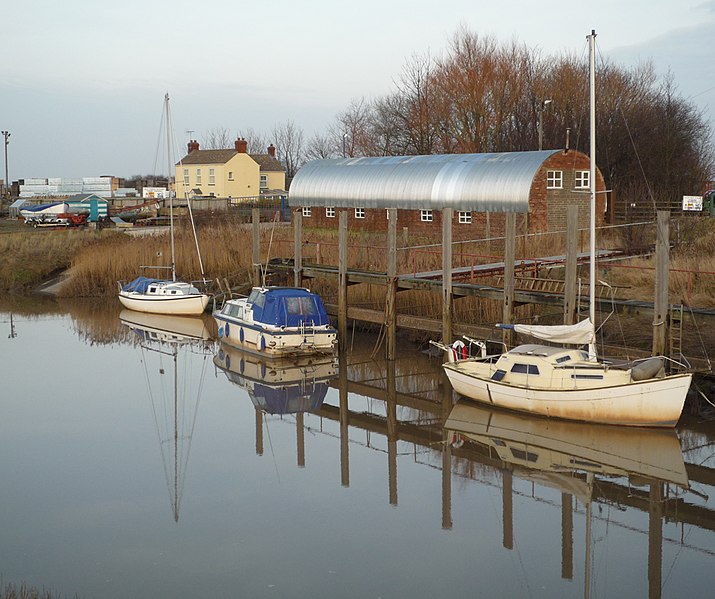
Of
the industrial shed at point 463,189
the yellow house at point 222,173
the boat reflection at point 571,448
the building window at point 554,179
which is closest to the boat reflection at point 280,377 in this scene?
the boat reflection at point 571,448

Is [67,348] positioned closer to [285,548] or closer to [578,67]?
[285,548]

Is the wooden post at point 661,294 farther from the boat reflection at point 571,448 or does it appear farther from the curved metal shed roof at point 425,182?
the curved metal shed roof at point 425,182

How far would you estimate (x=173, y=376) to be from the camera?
3006 cm

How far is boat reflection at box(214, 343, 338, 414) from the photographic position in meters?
26.2

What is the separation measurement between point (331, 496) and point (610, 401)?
7159 mm

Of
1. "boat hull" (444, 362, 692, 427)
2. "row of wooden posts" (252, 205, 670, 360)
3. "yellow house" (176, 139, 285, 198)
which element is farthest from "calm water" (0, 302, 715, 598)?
"yellow house" (176, 139, 285, 198)

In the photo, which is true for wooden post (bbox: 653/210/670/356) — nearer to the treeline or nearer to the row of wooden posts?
the row of wooden posts

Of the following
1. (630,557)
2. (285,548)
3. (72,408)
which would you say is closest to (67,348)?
(72,408)

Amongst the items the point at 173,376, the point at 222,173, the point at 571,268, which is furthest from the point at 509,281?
the point at 222,173

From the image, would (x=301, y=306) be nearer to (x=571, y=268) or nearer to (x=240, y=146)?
(x=571, y=268)

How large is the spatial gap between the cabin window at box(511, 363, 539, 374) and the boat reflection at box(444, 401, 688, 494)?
1.18 metres

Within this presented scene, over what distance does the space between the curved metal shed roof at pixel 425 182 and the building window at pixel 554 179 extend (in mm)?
943

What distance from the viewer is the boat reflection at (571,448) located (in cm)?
1923

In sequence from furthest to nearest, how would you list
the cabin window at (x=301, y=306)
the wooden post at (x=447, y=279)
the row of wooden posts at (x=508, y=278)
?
the cabin window at (x=301, y=306) → the wooden post at (x=447, y=279) → the row of wooden posts at (x=508, y=278)
